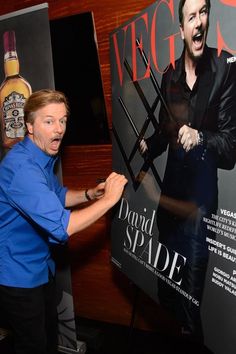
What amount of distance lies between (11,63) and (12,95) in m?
0.17

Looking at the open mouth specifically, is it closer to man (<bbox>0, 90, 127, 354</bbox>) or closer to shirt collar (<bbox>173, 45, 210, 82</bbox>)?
man (<bbox>0, 90, 127, 354</bbox>)

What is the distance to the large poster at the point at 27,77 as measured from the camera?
1.72m

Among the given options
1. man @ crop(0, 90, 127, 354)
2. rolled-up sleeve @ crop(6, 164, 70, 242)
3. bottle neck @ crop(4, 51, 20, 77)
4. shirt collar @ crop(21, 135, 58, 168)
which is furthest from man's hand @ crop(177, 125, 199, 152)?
bottle neck @ crop(4, 51, 20, 77)

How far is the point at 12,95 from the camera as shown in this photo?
74.0 inches

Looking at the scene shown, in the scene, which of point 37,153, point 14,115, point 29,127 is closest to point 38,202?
point 37,153

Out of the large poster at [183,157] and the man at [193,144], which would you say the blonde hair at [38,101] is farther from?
the man at [193,144]

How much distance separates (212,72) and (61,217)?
28.9 inches

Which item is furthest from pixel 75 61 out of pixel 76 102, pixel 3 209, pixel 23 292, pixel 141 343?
pixel 141 343

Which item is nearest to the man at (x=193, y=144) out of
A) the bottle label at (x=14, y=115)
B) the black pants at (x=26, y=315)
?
the black pants at (x=26, y=315)

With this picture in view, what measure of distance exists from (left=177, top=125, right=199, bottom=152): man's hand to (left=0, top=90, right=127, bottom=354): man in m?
0.40

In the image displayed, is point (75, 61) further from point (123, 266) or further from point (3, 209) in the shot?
point (123, 266)

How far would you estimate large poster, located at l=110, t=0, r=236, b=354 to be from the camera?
0.91 meters

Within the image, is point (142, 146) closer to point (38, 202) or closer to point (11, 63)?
point (38, 202)

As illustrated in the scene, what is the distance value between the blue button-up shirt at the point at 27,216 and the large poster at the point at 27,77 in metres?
0.40
